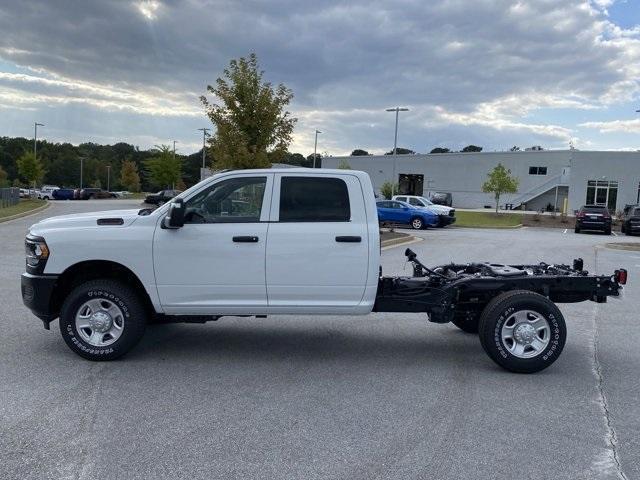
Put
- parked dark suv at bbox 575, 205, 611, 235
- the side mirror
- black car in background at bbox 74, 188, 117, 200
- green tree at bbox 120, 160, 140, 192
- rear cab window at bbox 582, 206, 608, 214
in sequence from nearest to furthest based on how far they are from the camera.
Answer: the side mirror, parked dark suv at bbox 575, 205, 611, 235, rear cab window at bbox 582, 206, 608, 214, black car in background at bbox 74, 188, 117, 200, green tree at bbox 120, 160, 140, 192

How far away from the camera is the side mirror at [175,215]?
17.8 feet

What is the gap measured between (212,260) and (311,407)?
5.87 ft

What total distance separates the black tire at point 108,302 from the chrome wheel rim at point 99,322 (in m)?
0.02

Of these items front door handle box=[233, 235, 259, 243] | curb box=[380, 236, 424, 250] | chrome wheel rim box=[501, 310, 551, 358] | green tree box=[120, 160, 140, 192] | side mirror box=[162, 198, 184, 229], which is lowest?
curb box=[380, 236, 424, 250]

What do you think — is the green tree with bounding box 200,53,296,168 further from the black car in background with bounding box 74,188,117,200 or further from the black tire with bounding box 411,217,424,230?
the black car in background with bounding box 74,188,117,200

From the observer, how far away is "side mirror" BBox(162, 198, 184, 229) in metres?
5.42

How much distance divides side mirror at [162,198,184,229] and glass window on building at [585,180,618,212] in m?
55.5

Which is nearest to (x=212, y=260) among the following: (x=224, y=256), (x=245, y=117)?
(x=224, y=256)

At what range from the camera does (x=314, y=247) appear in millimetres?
5656

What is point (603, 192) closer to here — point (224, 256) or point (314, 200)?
point (314, 200)

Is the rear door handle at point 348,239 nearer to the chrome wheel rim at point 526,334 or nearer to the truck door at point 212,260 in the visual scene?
the truck door at point 212,260

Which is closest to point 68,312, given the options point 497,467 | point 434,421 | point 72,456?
point 72,456

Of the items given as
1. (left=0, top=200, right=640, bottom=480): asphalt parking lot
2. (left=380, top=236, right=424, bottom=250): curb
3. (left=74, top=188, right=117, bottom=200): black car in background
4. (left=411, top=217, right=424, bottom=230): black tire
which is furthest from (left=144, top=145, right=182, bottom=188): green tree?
(left=0, top=200, right=640, bottom=480): asphalt parking lot

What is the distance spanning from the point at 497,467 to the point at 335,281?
244cm
